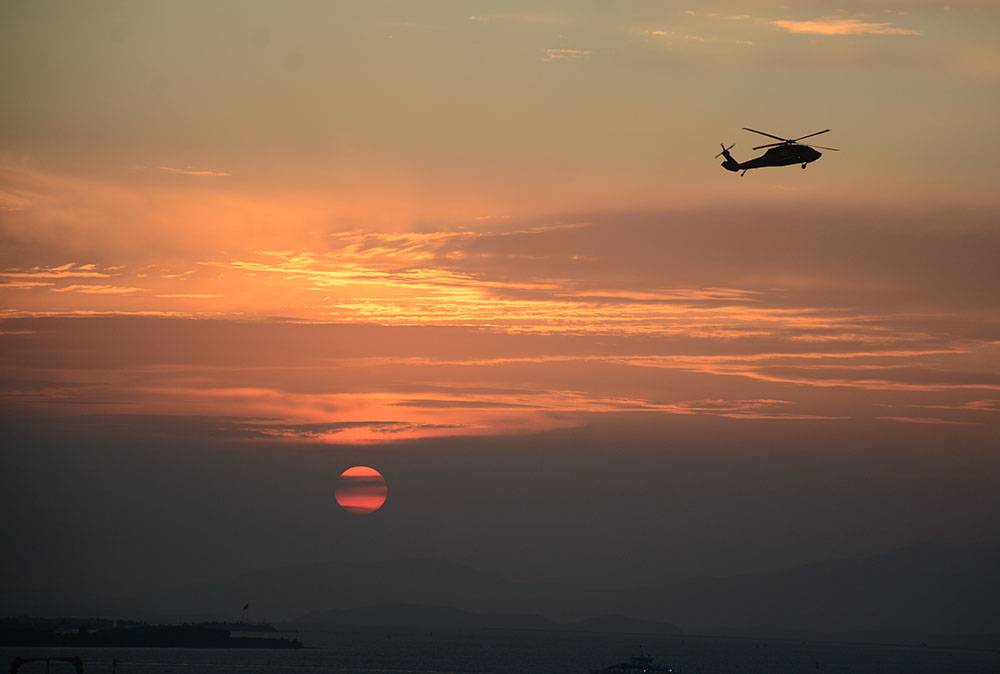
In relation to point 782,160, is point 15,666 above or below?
below

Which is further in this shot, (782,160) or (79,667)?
(79,667)

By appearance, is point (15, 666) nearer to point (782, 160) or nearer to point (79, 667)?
point (79, 667)

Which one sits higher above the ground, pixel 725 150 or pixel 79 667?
pixel 725 150

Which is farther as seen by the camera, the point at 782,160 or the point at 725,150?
the point at 725,150

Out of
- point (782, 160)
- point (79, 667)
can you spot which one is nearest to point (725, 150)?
point (782, 160)

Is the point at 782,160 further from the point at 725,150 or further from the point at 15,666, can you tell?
the point at 15,666

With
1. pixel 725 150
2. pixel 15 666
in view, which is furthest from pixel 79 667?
pixel 725 150

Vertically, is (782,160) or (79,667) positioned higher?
(782,160)

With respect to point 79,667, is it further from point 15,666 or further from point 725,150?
point 725,150
